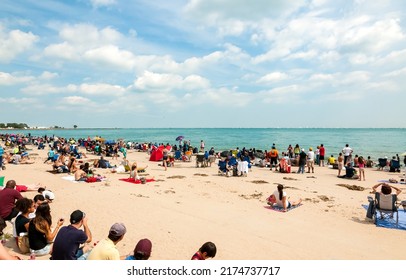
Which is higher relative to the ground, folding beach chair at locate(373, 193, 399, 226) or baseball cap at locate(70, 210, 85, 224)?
baseball cap at locate(70, 210, 85, 224)

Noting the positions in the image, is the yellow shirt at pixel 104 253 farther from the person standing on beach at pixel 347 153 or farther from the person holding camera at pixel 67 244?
the person standing on beach at pixel 347 153

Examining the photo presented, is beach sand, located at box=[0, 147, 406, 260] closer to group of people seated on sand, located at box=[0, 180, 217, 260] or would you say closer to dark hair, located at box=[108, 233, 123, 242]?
group of people seated on sand, located at box=[0, 180, 217, 260]

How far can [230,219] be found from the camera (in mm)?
7137

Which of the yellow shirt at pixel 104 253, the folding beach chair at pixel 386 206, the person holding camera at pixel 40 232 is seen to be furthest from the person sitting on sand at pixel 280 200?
the person holding camera at pixel 40 232

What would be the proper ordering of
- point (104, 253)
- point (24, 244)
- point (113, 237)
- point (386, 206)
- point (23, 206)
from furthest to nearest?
1. point (386, 206)
2. point (23, 206)
3. point (24, 244)
4. point (113, 237)
5. point (104, 253)

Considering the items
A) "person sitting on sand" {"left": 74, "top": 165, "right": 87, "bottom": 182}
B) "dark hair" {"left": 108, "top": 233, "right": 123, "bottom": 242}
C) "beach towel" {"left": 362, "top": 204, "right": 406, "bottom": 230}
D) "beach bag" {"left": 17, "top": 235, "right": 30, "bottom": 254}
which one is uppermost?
"dark hair" {"left": 108, "top": 233, "right": 123, "bottom": 242}

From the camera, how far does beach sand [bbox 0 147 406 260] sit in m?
5.29

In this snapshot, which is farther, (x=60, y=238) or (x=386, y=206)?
(x=386, y=206)

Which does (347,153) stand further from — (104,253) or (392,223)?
(104,253)

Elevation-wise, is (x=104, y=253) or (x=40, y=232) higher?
(x=104, y=253)

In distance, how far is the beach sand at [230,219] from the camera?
5289mm

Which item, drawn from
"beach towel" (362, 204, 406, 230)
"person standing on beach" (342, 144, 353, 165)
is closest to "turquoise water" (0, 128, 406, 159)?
"person standing on beach" (342, 144, 353, 165)

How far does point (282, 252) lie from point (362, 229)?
2.90 meters

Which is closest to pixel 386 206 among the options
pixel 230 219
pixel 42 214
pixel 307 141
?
pixel 230 219
